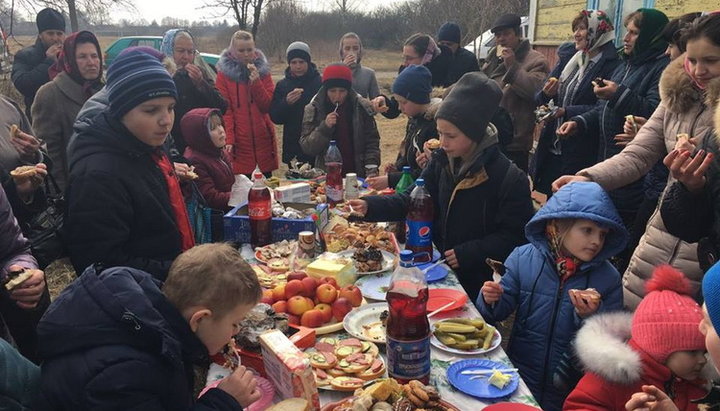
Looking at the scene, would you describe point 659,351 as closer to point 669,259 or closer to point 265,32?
point 669,259

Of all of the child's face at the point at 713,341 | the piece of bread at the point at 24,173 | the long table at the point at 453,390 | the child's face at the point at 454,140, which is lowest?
the long table at the point at 453,390

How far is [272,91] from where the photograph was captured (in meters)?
6.21

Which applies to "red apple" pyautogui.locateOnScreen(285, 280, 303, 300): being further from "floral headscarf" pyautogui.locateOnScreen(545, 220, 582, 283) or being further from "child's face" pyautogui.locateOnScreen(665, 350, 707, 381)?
"child's face" pyautogui.locateOnScreen(665, 350, 707, 381)

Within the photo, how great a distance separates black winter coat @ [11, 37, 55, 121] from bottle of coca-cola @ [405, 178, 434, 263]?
16.7 ft

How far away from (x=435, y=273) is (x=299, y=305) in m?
0.89

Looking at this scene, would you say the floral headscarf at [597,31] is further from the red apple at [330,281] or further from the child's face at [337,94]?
the red apple at [330,281]

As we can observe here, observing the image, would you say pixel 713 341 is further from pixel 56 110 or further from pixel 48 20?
pixel 48 20

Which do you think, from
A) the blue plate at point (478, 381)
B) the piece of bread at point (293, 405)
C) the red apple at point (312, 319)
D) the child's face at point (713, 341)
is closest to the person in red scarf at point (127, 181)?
the red apple at point (312, 319)

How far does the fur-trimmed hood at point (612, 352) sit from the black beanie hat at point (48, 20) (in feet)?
21.3

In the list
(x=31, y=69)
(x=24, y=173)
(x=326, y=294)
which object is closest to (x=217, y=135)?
(x=24, y=173)

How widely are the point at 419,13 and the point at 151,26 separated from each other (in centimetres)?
3468

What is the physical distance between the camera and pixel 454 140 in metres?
3.01

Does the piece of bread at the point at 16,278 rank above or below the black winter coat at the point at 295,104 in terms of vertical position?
below

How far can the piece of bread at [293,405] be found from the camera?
1.62m
